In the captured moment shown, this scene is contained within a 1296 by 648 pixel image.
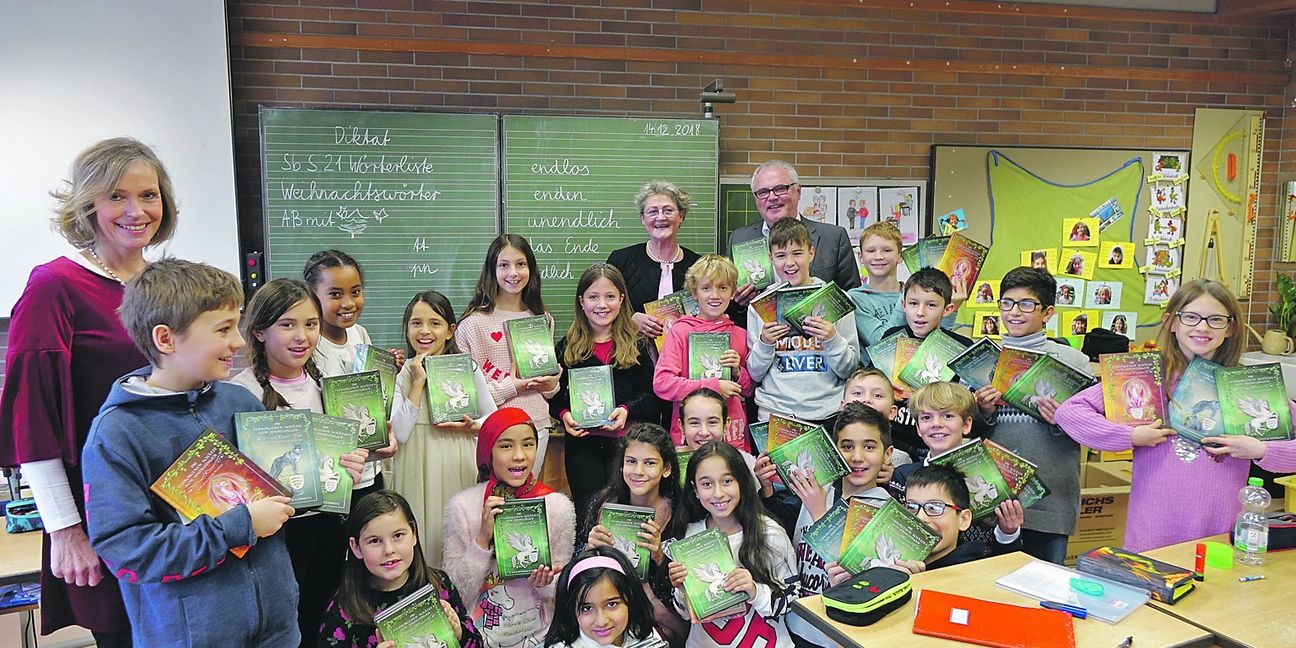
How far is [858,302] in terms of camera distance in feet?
11.4

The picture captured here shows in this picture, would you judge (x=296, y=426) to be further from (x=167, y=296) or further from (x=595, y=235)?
(x=595, y=235)

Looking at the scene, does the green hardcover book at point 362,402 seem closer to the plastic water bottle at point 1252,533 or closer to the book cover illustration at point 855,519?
the book cover illustration at point 855,519

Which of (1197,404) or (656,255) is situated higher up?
(656,255)

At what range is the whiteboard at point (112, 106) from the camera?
3854 mm

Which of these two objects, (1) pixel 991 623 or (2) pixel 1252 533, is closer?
(1) pixel 991 623

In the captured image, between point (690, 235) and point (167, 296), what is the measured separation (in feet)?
10.8

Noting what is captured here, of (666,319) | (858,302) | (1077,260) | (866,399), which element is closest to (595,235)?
(666,319)

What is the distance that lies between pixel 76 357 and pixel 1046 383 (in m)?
2.91

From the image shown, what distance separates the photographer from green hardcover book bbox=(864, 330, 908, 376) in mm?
3094

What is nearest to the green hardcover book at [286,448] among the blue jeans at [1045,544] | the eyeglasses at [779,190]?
the eyeglasses at [779,190]

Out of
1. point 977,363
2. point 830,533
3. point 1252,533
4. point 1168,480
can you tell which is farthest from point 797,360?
point 1252,533

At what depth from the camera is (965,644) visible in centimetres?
178

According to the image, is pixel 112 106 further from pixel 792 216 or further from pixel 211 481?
pixel 792 216

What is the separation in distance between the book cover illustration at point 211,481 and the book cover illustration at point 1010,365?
2.36 meters
